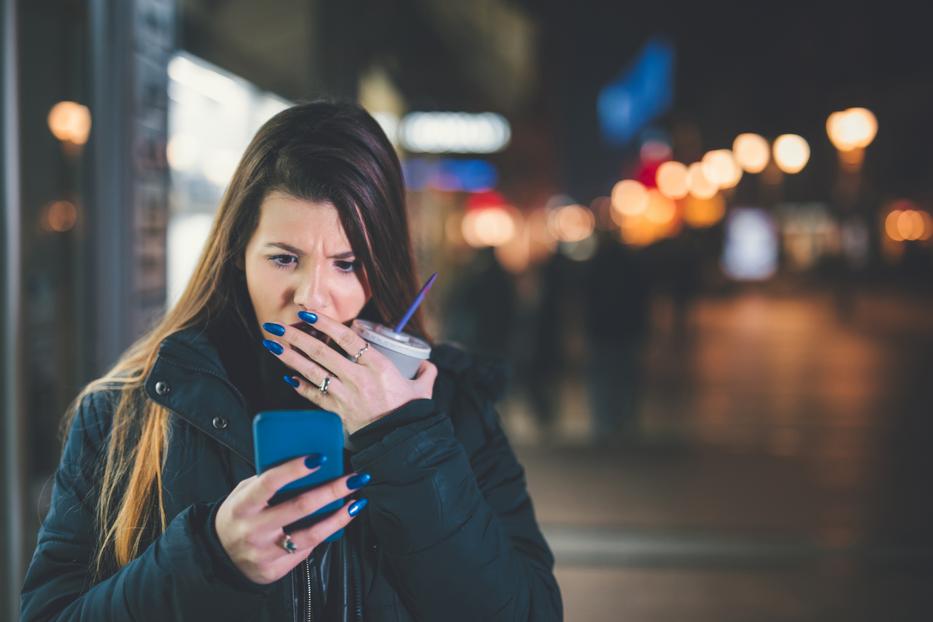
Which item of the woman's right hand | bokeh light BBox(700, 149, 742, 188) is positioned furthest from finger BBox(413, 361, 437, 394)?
bokeh light BBox(700, 149, 742, 188)

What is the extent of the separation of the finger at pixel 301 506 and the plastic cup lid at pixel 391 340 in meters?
0.27

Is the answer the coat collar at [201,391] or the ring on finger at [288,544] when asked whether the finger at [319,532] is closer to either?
the ring on finger at [288,544]

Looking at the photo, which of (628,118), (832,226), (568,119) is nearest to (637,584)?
(568,119)

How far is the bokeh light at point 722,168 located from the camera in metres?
15.8

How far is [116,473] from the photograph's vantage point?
1468 mm

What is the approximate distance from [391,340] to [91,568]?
69 cm

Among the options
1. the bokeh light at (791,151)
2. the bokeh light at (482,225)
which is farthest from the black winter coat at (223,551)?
the bokeh light at (482,225)

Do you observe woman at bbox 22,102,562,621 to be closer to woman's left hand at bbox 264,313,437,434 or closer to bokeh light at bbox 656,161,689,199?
woman's left hand at bbox 264,313,437,434

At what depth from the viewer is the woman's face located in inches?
57.3

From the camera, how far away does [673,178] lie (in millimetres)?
18750

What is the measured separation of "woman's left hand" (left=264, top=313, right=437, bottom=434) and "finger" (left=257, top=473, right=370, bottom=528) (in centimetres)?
17

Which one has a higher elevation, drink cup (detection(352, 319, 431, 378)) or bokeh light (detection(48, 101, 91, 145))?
bokeh light (detection(48, 101, 91, 145))

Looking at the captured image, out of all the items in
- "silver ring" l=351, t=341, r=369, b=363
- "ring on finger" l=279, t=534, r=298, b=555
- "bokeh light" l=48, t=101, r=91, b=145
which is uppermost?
"bokeh light" l=48, t=101, r=91, b=145

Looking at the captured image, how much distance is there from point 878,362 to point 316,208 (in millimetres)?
13580
